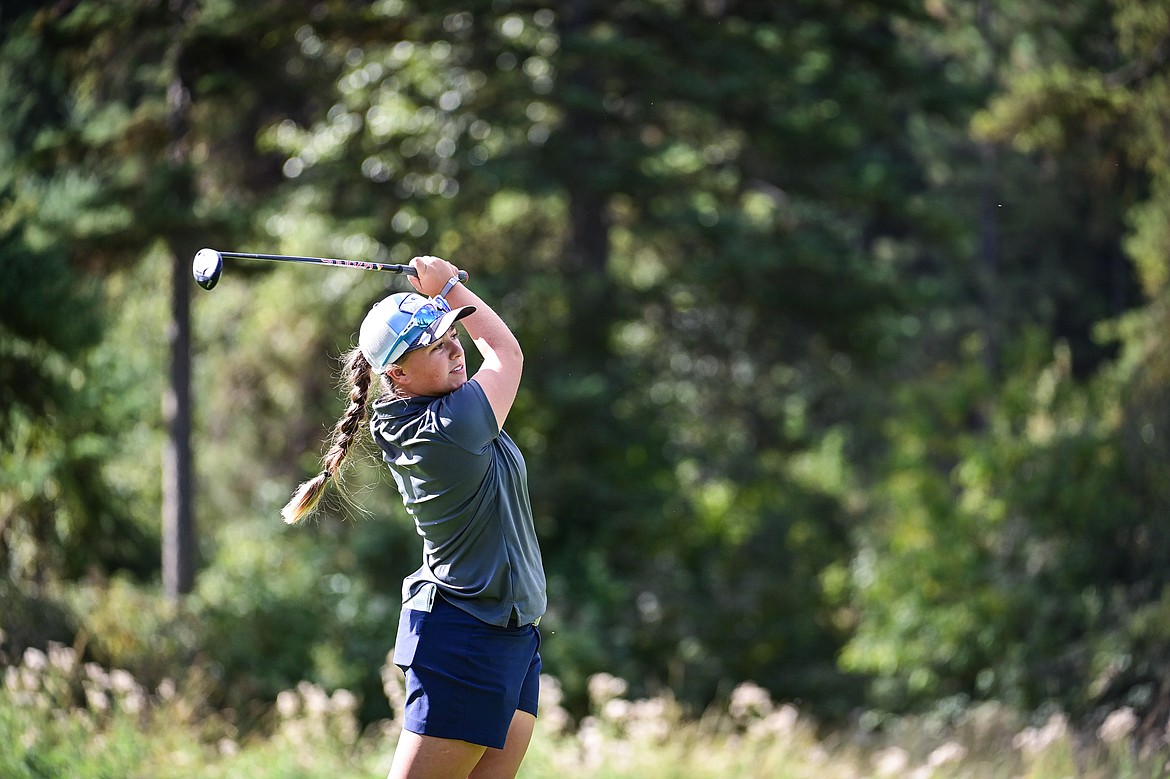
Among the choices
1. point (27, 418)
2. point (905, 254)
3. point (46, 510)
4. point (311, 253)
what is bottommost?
point (905, 254)

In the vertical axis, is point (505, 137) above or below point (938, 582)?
above

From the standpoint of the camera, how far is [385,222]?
459 inches

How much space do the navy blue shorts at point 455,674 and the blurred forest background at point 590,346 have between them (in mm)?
4441

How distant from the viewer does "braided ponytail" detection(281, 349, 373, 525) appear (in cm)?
348

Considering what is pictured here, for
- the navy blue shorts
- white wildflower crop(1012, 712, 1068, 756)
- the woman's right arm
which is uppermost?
the woman's right arm

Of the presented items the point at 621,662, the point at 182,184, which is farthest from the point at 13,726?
the point at 621,662

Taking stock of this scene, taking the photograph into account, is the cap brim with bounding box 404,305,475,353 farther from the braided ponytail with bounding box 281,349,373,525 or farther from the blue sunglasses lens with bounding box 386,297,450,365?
the braided ponytail with bounding box 281,349,373,525

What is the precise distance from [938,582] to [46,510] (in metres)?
7.45

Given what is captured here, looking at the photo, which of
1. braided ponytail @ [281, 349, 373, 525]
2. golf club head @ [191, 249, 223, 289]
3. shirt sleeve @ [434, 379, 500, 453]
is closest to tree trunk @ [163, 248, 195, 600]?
golf club head @ [191, 249, 223, 289]

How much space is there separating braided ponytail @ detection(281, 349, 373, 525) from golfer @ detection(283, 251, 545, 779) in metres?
0.19

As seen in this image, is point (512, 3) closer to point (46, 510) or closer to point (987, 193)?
point (46, 510)

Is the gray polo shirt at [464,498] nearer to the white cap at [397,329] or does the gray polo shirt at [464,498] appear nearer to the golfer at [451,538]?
the golfer at [451,538]

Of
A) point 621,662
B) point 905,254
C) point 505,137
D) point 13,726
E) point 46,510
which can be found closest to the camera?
point 13,726

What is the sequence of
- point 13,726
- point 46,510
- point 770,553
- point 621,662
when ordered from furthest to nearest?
point 770,553, point 621,662, point 46,510, point 13,726
